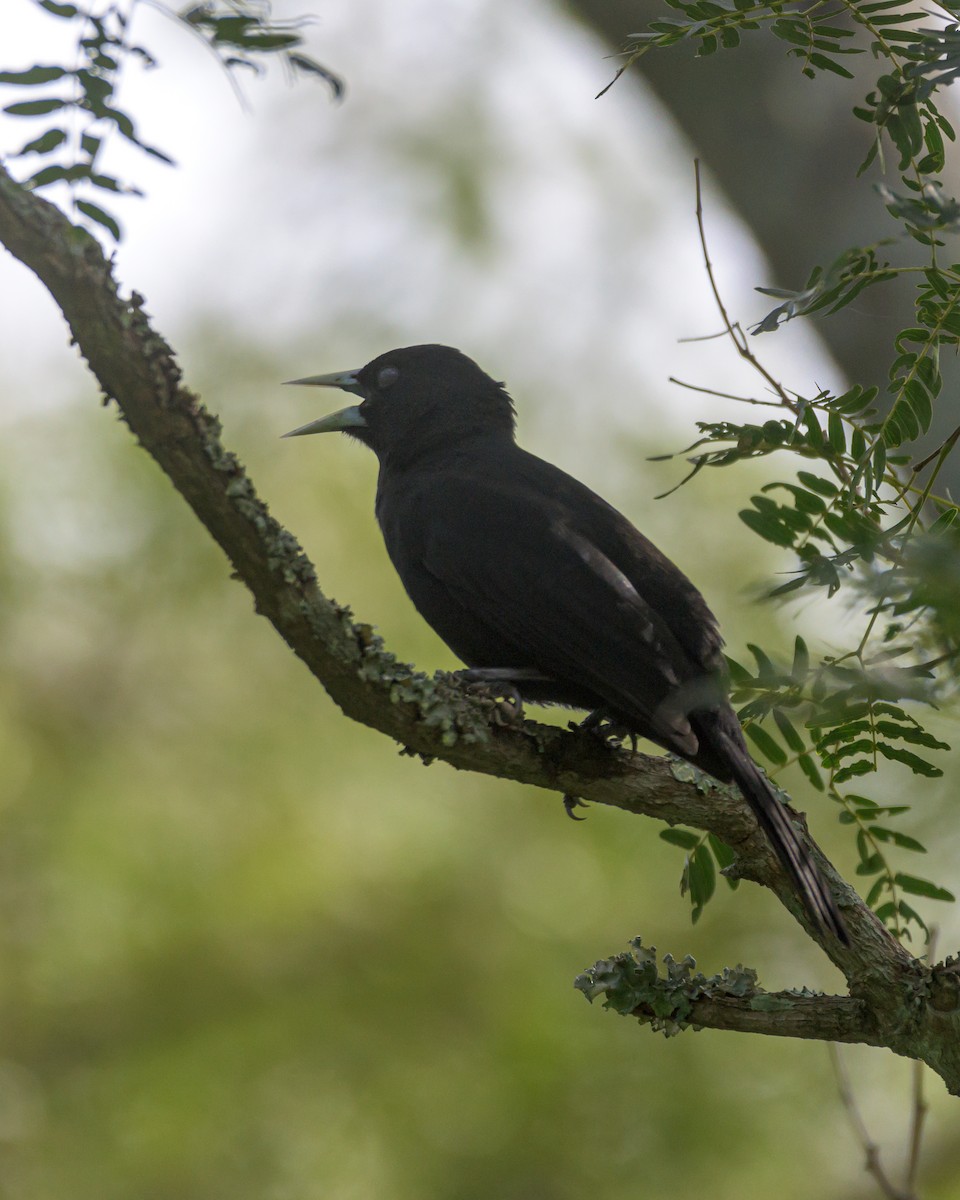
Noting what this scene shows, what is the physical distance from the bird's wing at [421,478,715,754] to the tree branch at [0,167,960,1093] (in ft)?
0.67

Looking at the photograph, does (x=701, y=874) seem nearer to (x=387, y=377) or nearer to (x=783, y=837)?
(x=783, y=837)

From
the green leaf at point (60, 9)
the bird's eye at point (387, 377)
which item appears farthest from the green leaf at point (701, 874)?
the bird's eye at point (387, 377)

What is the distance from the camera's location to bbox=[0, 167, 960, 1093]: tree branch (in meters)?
2.14

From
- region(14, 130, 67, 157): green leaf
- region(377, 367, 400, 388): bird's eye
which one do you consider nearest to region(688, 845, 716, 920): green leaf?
region(14, 130, 67, 157): green leaf

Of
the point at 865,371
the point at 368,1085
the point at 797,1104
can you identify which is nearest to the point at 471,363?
the point at 865,371

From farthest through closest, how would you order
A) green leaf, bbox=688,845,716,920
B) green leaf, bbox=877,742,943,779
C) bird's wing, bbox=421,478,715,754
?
bird's wing, bbox=421,478,715,754 < green leaf, bbox=688,845,716,920 < green leaf, bbox=877,742,943,779

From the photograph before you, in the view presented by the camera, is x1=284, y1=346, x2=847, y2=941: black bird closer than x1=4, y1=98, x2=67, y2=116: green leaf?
No

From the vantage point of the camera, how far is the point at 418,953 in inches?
254

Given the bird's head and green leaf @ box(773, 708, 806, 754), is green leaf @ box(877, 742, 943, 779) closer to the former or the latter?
green leaf @ box(773, 708, 806, 754)

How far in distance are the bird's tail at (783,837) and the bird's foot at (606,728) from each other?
0.27 m

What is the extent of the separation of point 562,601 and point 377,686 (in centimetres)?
94

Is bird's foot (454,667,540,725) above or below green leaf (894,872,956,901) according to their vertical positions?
above

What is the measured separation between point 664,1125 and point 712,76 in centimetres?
488

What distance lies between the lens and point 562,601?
343cm
